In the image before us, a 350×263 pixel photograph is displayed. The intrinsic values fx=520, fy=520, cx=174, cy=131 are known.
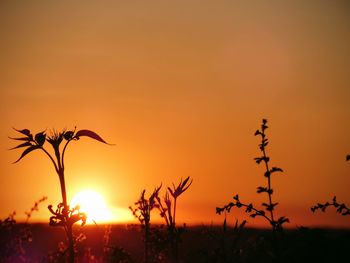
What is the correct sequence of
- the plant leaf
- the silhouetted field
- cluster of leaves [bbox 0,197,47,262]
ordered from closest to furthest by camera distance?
1. the plant leaf
2. the silhouetted field
3. cluster of leaves [bbox 0,197,47,262]

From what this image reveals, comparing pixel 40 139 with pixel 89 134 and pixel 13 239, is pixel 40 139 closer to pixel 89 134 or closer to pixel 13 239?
pixel 89 134

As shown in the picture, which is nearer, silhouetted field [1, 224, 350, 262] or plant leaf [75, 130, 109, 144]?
plant leaf [75, 130, 109, 144]

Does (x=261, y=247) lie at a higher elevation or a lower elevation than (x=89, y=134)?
lower

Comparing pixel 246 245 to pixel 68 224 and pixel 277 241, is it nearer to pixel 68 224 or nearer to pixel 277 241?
pixel 277 241

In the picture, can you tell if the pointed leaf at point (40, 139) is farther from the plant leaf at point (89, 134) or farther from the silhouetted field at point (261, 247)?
the silhouetted field at point (261, 247)

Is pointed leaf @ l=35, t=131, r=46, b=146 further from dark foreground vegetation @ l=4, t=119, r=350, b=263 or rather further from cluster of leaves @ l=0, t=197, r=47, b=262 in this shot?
cluster of leaves @ l=0, t=197, r=47, b=262

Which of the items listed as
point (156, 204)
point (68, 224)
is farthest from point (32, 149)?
point (156, 204)

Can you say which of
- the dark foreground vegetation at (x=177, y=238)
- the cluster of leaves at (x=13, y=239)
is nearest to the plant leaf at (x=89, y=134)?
the dark foreground vegetation at (x=177, y=238)

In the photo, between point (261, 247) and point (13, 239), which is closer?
point (261, 247)

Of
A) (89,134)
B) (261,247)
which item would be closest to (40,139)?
(89,134)

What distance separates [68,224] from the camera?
6.42 meters

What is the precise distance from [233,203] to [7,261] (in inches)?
157

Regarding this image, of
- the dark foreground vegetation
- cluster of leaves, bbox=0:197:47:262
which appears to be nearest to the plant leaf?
the dark foreground vegetation

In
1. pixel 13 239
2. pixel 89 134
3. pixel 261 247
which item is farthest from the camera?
pixel 13 239
